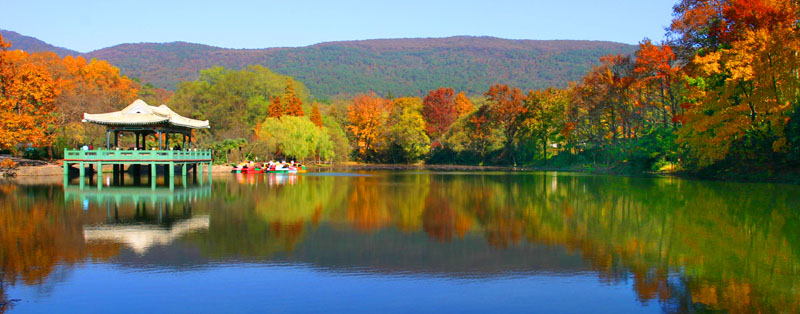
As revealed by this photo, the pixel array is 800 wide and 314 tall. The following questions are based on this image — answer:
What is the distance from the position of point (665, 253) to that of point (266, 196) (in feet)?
49.9

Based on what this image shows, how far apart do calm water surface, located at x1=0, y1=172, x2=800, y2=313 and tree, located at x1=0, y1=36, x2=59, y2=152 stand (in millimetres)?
16563

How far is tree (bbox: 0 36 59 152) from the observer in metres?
33.2

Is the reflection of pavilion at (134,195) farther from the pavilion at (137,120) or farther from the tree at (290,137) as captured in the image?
the tree at (290,137)

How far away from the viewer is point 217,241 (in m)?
12.2

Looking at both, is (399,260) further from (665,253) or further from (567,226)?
(567,226)

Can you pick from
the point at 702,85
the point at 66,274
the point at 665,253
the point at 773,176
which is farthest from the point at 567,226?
the point at 702,85

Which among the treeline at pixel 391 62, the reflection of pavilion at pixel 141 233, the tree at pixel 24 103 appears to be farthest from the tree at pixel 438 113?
the reflection of pavilion at pixel 141 233

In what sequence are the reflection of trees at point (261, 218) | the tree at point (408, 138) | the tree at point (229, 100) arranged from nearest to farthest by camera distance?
the reflection of trees at point (261, 218) → the tree at point (229, 100) → the tree at point (408, 138)

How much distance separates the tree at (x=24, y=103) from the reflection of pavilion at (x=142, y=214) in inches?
399

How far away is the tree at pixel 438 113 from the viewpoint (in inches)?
2982

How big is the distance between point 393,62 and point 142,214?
155183 mm

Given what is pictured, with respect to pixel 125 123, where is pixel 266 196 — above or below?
below

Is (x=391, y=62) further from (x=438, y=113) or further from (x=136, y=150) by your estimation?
(x=136, y=150)

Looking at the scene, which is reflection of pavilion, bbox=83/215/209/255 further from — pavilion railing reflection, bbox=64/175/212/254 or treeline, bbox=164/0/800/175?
treeline, bbox=164/0/800/175
